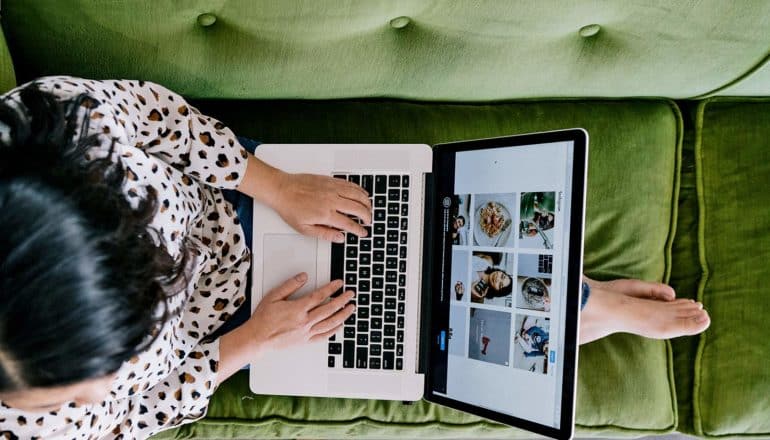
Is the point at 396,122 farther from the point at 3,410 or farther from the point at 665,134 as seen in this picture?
the point at 3,410

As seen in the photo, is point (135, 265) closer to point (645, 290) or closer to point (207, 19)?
point (207, 19)

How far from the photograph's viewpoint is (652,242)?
1.09 m

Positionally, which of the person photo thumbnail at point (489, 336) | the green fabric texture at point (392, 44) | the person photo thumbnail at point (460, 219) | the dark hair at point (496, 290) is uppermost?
the green fabric texture at point (392, 44)

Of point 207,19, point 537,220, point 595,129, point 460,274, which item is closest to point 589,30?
point 595,129

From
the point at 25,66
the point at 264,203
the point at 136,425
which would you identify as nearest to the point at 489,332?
the point at 264,203

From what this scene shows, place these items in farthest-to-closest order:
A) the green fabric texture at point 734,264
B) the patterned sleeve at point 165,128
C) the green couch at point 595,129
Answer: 1. the green fabric texture at point 734,264
2. the green couch at point 595,129
3. the patterned sleeve at point 165,128

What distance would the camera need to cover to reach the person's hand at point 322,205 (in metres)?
0.91

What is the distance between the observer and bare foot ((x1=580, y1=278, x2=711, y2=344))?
1024 millimetres

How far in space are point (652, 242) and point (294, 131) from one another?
0.70 metres

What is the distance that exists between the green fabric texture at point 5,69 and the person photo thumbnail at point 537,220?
763 mm

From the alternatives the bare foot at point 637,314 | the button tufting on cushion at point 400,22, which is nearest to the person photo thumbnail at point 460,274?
the bare foot at point 637,314

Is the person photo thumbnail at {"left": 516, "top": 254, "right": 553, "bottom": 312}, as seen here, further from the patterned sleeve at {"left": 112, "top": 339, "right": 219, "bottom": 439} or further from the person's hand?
the patterned sleeve at {"left": 112, "top": 339, "right": 219, "bottom": 439}

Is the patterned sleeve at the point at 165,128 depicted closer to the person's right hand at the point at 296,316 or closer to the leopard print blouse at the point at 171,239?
the leopard print blouse at the point at 171,239

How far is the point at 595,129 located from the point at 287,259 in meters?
0.61
